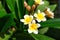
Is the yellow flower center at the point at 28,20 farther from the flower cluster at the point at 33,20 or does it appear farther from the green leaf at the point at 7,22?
the green leaf at the point at 7,22

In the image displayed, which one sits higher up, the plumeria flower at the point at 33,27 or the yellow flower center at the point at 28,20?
the yellow flower center at the point at 28,20

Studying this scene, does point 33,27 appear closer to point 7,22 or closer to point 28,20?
point 28,20

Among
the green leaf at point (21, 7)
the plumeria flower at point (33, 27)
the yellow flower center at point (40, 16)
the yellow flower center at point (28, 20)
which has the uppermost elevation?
the green leaf at point (21, 7)

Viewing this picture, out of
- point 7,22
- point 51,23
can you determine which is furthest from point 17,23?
point 51,23

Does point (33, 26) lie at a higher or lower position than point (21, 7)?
lower

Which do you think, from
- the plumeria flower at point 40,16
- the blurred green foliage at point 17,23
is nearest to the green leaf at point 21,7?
the blurred green foliage at point 17,23

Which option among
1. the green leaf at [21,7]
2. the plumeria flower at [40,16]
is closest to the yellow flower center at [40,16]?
the plumeria flower at [40,16]

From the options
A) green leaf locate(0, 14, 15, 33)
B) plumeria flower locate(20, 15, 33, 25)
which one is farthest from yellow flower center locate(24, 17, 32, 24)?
green leaf locate(0, 14, 15, 33)

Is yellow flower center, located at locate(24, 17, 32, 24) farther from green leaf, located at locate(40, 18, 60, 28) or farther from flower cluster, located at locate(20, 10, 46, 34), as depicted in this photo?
green leaf, located at locate(40, 18, 60, 28)

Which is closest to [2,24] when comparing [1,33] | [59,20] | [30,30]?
[1,33]

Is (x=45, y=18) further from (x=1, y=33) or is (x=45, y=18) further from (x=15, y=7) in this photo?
(x=1, y=33)

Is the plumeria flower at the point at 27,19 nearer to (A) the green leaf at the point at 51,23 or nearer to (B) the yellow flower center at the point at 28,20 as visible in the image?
(B) the yellow flower center at the point at 28,20

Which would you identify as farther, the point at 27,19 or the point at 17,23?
the point at 17,23
